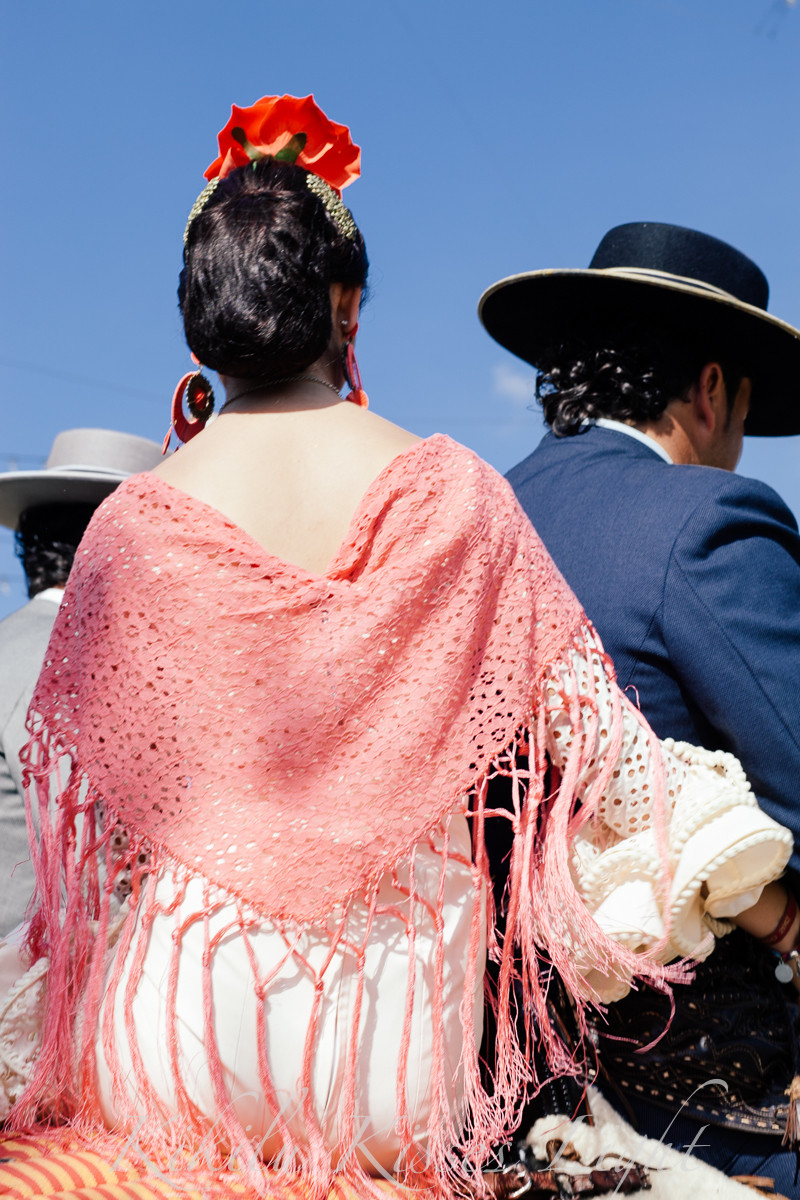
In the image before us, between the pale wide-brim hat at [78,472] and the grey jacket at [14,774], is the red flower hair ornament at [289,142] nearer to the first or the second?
the grey jacket at [14,774]

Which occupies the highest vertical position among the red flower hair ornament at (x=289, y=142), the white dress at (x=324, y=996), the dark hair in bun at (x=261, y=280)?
the red flower hair ornament at (x=289, y=142)

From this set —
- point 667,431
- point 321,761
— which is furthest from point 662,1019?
point 667,431

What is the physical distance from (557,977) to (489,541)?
0.68 m

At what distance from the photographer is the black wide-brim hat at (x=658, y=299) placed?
2.13 metres

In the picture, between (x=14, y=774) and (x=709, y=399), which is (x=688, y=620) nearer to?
(x=709, y=399)

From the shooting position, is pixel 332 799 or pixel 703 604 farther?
pixel 703 604

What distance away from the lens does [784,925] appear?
1590 millimetres

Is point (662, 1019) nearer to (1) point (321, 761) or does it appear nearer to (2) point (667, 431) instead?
(1) point (321, 761)

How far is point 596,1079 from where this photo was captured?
5.29ft

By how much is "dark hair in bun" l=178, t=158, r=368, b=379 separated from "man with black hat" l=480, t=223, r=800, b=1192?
0.60 metres

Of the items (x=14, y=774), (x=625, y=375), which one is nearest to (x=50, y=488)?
(x=14, y=774)


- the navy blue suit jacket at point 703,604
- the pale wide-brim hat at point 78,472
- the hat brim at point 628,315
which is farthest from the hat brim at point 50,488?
the navy blue suit jacket at point 703,604

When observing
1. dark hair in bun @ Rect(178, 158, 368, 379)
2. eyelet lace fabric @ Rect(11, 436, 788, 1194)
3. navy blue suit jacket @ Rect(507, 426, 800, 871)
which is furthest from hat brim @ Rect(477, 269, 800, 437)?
eyelet lace fabric @ Rect(11, 436, 788, 1194)

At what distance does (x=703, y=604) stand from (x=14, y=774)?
178 centimetres
